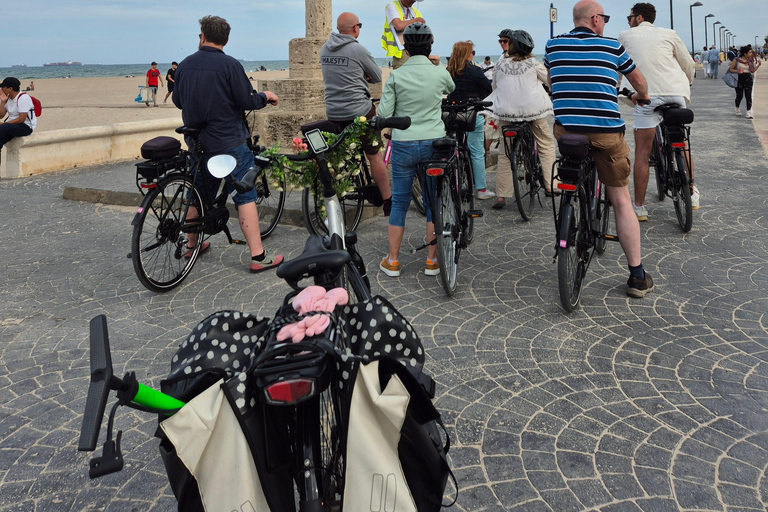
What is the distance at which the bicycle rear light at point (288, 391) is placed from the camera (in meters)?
1.76

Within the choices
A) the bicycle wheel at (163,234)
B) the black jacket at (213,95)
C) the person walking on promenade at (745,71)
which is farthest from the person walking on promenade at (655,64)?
the person walking on promenade at (745,71)

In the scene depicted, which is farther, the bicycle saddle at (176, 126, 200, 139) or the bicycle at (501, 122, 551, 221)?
the bicycle at (501, 122, 551, 221)

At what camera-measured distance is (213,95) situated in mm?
5559

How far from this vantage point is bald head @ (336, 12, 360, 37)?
682 cm

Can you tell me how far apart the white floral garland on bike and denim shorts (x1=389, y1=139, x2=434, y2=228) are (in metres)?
0.33

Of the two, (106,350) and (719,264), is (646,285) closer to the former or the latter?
(719,264)

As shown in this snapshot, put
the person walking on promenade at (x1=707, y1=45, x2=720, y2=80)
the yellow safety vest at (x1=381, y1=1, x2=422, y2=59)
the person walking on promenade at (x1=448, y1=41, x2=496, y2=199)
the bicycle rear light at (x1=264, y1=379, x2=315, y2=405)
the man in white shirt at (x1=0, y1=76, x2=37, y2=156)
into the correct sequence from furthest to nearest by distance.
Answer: the person walking on promenade at (x1=707, y1=45, x2=720, y2=80), the man in white shirt at (x1=0, y1=76, x2=37, y2=156), the yellow safety vest at (x1=381, y1=1, x2=422, y2=59), the person walking on promenade at (x1=448, y1=41, x2=496, y2=199), the bicycle rear light at (x1=264, y1=379, x2=315, y2=405)

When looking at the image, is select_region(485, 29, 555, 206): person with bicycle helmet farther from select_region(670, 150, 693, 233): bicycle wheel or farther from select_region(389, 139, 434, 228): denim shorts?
select_region(389, 139, 434, 228): denim shorts

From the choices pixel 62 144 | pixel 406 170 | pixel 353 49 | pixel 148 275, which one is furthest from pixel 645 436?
pixel 62 144

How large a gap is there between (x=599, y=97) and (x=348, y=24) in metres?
3.02

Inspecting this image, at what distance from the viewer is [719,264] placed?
5574 mm

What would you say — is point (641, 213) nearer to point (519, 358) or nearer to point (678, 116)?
point (678, 116)

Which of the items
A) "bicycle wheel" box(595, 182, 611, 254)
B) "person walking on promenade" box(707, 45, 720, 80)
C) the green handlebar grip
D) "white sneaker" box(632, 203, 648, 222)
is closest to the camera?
the green handlebar grip

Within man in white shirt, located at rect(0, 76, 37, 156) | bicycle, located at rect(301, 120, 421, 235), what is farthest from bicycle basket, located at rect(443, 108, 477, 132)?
man in white shirt, located at rect(0, 76, 37, 156)
